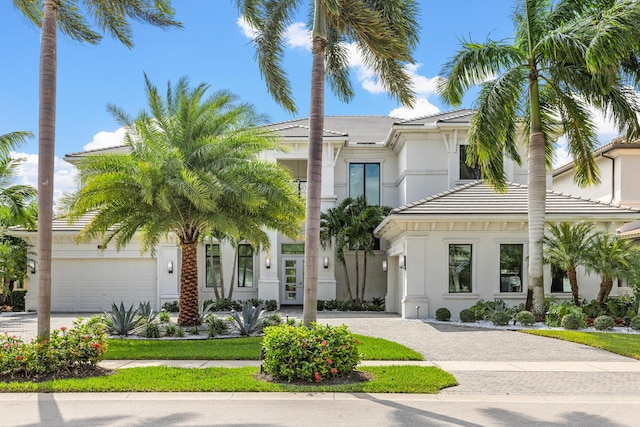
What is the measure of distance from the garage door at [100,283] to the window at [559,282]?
1577 cm

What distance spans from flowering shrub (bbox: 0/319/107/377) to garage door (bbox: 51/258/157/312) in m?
14.0

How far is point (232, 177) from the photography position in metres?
14.6

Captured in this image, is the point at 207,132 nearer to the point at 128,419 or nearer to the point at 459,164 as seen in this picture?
the point at 128,419

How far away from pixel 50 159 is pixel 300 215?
7.41 meters

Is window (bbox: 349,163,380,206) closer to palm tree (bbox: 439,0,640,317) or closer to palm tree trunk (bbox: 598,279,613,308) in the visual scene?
palm tree (bbox: 439,0,640,317)

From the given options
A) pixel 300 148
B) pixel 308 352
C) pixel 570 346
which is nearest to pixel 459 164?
pixel 300 148

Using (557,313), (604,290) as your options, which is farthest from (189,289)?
(604,290)

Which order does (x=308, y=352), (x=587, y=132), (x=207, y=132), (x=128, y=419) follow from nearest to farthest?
1. (x=128, y=419)
2. (x=308, y=352)
3. (x=207, y=132)
4. (x=587, y=132)

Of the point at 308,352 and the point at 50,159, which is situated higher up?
the point at 50,159

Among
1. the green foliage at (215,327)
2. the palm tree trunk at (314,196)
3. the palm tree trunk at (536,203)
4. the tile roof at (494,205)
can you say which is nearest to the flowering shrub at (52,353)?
the palm tree trunk at (314,196)

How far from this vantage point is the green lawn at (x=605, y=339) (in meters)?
11.7

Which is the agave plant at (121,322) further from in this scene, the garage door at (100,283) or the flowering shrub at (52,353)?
the garage door at (100,283)

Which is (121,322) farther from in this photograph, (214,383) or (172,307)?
(172,307)

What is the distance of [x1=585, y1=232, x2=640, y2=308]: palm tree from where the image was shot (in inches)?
614
